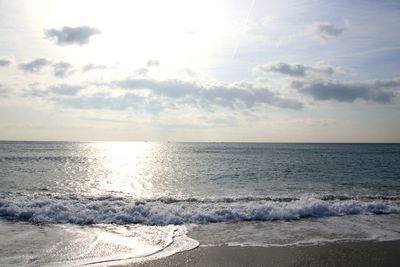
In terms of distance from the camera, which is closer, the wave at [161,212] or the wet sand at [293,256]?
the wet sand at [293,256]

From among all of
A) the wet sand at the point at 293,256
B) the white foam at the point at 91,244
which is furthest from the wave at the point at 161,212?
the wet sand at the point at 293,256

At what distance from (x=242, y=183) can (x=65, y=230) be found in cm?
1938

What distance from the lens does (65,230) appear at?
47.7 ft

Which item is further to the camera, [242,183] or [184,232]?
[242,183]

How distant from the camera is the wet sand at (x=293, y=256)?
10570 mm

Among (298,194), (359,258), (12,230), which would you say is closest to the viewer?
(359,258)

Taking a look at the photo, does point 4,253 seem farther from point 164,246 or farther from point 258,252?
point 258,252

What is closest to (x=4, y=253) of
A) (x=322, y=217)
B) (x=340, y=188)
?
(x=322, y=217)

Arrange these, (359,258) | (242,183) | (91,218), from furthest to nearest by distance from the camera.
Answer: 1. (242,183)
2. (91,218)
3. (359,258)

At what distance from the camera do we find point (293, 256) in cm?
1126

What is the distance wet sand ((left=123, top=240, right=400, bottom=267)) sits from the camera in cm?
1057

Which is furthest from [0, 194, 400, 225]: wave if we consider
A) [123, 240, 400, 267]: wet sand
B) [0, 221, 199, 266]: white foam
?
[123, 240, 400, 267]: wet sand

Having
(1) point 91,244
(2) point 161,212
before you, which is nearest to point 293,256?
(1) point 91,244

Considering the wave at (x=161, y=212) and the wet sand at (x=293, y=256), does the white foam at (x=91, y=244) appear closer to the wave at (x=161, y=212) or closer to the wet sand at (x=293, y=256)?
the wet sand at (x=293, y=256)
